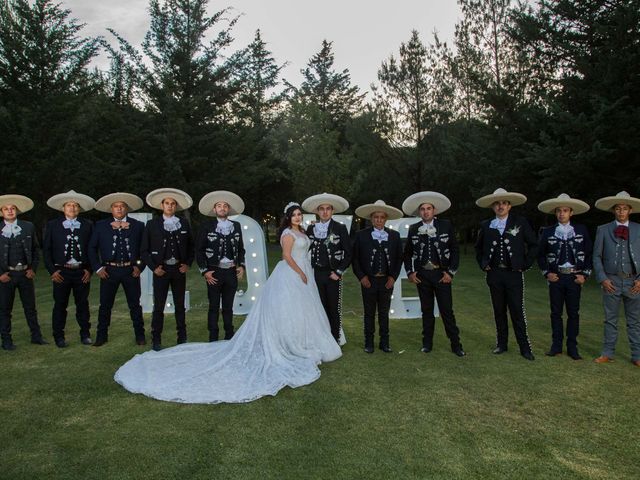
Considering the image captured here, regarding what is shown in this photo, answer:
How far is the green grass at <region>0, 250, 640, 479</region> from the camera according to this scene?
155 inches

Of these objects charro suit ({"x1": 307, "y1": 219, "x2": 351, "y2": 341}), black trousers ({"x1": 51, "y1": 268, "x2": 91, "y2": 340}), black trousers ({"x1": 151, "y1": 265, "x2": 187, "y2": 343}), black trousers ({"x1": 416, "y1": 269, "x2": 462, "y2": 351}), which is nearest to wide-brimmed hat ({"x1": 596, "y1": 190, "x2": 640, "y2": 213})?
black trousers ({"x1": 416, "y1": 269, "x2": 462, "y2": 351})

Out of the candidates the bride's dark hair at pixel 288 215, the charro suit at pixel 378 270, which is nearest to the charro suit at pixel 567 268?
the charro suit at pixel 378 270

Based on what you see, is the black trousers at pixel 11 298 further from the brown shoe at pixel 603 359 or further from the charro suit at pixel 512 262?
the brown shoe at pixel 603 359

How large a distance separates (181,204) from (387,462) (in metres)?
5.59

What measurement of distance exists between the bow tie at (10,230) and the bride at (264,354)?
2.90 meters

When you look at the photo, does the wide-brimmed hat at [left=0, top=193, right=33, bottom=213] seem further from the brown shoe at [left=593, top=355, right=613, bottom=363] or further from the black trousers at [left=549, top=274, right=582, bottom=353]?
the brown shoe at [left=593, top=355, right=613, bottom=363]

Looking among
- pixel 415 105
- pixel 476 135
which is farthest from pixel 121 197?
pixel 415 105

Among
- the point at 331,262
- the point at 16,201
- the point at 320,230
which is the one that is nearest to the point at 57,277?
the point at 16,201

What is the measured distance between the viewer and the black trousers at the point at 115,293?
7809 millimetres

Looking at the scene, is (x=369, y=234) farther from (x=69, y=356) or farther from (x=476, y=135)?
(x=476, y=135)

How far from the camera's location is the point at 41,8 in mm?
20234

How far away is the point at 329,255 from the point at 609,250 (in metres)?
3.86

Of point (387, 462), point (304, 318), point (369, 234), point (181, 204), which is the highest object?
point (181, 204)

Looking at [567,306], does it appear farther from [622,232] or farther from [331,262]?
[331,262]
